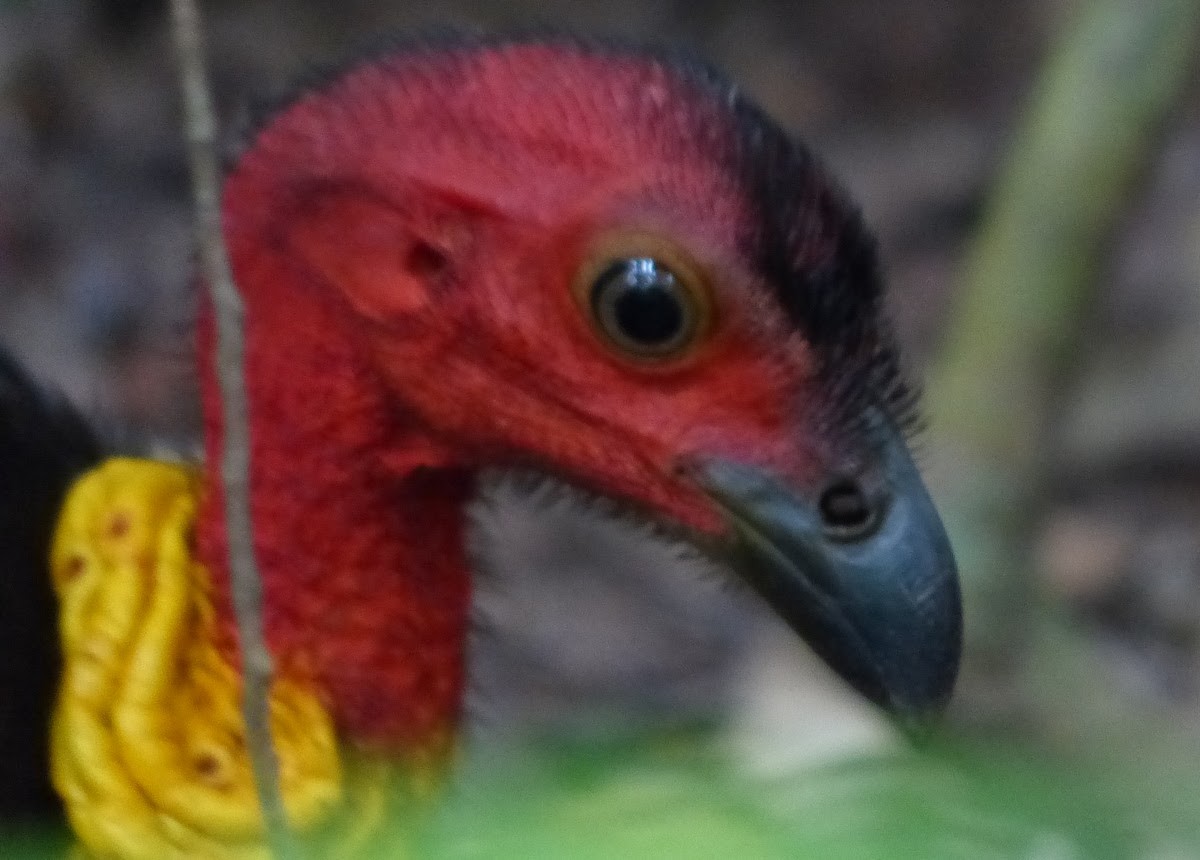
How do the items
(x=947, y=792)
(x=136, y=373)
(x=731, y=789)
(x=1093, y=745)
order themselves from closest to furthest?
(x=731, y=789)
(x=947, y=792)
(x=1093, y=745)
(x=136, y=373)

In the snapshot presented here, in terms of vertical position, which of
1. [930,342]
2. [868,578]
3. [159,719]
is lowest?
[159,719]

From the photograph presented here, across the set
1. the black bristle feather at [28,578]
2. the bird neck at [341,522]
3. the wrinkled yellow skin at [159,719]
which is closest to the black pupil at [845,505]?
the bird neck at [341,522]

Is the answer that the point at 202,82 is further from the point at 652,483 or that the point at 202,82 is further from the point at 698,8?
the point at 698,8

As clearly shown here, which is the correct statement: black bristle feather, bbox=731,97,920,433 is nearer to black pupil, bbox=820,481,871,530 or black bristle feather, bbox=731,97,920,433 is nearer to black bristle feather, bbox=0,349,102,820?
black pupil, bbox=820,481,871,530

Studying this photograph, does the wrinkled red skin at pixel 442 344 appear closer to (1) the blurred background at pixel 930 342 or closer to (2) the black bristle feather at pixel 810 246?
(2) the black bristle feather at pixel 810 246

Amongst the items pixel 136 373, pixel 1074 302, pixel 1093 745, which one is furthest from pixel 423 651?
pixel 136 373

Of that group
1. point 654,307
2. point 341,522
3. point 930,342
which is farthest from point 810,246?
point 930,342

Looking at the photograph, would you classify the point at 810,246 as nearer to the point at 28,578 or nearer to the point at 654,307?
the point at 654,307

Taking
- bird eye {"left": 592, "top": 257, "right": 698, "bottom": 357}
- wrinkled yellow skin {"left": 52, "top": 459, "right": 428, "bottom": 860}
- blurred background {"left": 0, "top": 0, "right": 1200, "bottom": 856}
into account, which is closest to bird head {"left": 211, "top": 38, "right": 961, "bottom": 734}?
bird eye {"left": 592, "top": 257, "right": 698, "bottom": 357}
